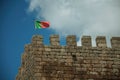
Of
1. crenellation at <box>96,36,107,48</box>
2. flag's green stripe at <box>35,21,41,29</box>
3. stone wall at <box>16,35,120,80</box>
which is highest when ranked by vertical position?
flag's green stripe at <box>35,21,41,29</box>

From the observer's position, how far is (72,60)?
46.0ft

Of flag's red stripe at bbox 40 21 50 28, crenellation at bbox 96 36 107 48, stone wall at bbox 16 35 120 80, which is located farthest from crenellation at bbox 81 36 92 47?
flag's red stripe at bbox 40 21 50 28

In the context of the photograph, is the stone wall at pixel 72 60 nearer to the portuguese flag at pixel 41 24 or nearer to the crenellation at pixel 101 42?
the crenellation at pixel 101 42

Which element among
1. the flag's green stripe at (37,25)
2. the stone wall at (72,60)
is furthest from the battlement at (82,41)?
the flag's green stripe at (37,25)

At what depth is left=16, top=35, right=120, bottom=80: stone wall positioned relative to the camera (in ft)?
45.0

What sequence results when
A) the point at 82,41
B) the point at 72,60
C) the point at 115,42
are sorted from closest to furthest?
the point at 72,60
the point at 82,41
the point at 115,42

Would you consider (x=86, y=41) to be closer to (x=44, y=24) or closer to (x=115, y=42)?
(x=115, y=42)

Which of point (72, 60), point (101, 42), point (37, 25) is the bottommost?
point (72, 60)

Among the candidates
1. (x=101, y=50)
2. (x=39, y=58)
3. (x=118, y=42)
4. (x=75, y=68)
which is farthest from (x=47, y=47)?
(x=118, y=42)

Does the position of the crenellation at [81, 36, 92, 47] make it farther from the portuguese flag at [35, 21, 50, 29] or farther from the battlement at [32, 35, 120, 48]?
the portuguese flag at [35, 21, 50, 29]

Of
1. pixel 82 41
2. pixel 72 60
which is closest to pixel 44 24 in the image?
pixel 82 41

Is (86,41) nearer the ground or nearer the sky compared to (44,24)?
nearer the ground

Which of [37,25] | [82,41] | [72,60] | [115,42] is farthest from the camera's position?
[37,25]

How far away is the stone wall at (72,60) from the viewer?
13.7 m
